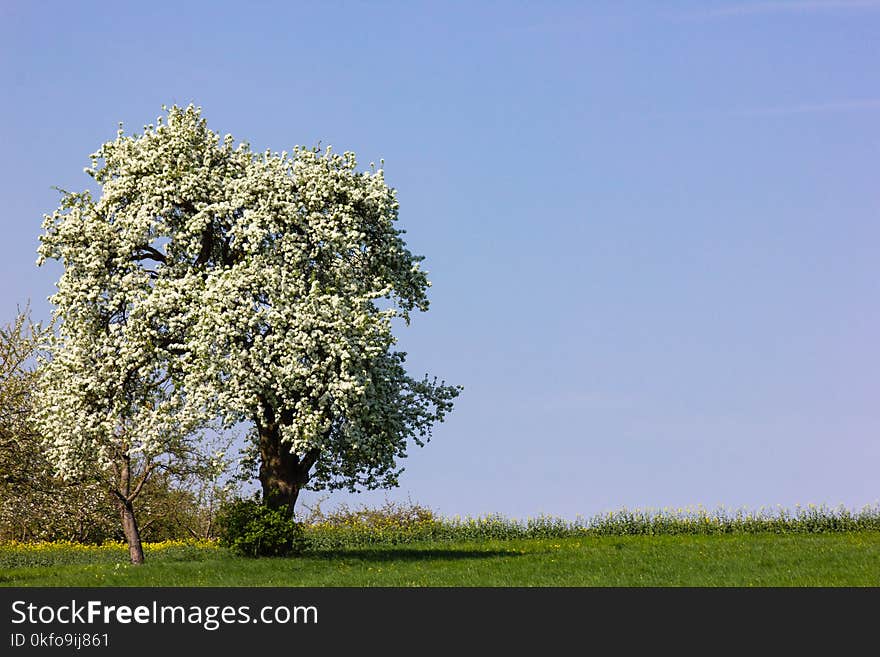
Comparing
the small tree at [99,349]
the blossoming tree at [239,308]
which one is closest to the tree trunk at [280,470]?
the blossoming tree at [239,308]

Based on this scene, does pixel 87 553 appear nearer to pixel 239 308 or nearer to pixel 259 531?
pixel 259 531

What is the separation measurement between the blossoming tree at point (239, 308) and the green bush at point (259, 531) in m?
0.70

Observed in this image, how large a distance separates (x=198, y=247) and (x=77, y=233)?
3875 millimetres

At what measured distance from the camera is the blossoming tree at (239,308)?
92.8 ft

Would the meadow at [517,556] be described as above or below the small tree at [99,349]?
below

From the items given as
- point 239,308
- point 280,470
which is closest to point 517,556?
point 280,470

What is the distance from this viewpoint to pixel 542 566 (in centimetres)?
2755

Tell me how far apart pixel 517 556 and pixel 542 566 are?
3.64 metres

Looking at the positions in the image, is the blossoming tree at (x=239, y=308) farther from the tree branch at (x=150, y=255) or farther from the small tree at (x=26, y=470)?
the small tree at (x=26, y=470)

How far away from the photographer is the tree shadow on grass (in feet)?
103

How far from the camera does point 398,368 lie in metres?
31.5
